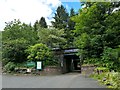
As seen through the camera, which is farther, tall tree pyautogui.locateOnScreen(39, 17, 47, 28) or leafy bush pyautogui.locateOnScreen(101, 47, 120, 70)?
tall tree pyautogui.locateOnScreen(39, 17, 47, 28)

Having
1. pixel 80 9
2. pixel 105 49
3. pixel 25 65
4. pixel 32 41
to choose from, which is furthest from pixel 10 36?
pixel 105 49

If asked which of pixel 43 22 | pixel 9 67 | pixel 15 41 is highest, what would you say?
pixel 43 22

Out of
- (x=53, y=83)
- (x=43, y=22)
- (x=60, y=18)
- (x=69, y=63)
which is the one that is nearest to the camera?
(x=53, y=83)

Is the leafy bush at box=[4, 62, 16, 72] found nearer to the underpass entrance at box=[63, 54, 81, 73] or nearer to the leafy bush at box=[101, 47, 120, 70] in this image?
the underpass entrance at box=[63, 54, 81, 73]

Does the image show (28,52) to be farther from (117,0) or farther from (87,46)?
(117,0)

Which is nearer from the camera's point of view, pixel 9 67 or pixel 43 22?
pixel 9 67

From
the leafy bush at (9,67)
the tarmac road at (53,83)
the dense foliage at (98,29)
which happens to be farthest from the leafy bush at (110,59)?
the leafy bush at (9,67)

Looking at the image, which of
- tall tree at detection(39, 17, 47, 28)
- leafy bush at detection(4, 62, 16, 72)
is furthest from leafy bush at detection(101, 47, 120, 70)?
tall tree at detection(39, 17, 47, 28)

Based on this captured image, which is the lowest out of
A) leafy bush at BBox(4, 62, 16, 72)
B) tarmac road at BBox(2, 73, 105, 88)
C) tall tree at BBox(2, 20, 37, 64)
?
tarmac road at BBox(2, 73, 105, 88)

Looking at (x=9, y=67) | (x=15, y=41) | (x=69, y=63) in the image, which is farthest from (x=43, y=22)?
(x=9, y=67)

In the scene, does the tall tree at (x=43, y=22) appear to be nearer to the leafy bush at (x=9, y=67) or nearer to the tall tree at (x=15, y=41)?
the tall tree at (x=15, y=41)

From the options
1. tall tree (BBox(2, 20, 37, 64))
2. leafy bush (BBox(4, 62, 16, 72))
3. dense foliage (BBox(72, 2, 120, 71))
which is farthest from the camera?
tall tree (BBox(2, 20, 37, 64))

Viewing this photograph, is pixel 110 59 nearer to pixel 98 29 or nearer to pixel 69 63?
pixel 98 29

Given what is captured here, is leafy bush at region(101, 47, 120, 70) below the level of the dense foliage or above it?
below
